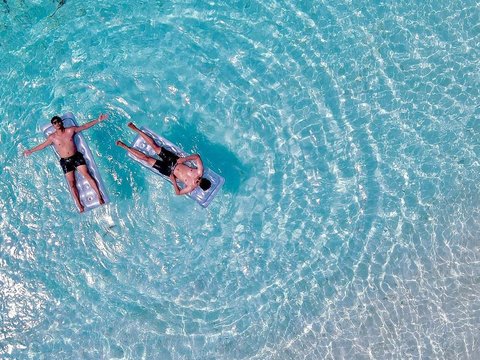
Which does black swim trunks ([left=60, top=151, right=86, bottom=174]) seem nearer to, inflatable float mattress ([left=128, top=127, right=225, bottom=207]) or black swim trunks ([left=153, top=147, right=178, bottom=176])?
inflatable float mattress ([left=128, top=127, right=225, bottom=207])

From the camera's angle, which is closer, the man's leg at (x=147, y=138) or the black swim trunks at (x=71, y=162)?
the man's leg at (x=147, y=138)

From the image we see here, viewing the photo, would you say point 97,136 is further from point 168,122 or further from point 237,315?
point 237,315

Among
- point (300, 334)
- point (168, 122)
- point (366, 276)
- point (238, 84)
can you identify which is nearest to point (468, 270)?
point (366, 276)

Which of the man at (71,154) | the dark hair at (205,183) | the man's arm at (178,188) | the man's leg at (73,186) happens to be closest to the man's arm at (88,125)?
the man at (71,154)

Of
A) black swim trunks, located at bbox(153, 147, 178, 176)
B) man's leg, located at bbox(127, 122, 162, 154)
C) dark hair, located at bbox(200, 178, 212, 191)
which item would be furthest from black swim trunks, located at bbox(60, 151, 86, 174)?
dark hair, located at bbox(200, 178, 212, 191)

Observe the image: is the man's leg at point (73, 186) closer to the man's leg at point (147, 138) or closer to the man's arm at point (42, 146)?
the man's arm at point (42, 146)

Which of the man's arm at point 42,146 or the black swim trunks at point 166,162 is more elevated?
the man's arm at point 42,146

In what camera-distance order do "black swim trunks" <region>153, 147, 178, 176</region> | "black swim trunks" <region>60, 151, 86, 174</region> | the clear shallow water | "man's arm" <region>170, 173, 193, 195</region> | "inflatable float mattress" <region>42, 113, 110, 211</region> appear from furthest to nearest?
the clear shallow water
"inflatable float mattress" <region>42, 113, 110, 211</region>
"black swim trunks" <region>60, 151, 86, 174</region>
"black swim trunks" <region>153, 147, 178, 176</region>
"man's arm" <region>170, 173, 193, 195</region>
